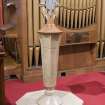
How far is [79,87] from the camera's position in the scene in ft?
13.0

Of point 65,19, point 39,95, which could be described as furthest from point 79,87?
point 65,19

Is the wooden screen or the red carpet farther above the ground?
the wooden screen

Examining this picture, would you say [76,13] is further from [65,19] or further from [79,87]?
[79,87]

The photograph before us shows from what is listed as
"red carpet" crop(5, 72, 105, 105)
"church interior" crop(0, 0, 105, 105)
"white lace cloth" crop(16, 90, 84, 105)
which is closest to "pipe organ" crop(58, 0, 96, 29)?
"church interior" crop(0, 0, 105, 105)

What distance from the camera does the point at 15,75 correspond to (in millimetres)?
4316

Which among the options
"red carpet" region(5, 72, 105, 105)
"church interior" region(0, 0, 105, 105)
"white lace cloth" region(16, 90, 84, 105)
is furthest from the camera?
"church interior" region(0, 0, 105, 105)

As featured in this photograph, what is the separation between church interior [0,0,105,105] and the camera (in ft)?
12.9

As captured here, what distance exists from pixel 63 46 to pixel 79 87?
2.47 feet

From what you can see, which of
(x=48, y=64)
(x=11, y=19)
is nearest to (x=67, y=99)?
(x=48, y=64)

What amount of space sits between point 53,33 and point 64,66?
1572 mm

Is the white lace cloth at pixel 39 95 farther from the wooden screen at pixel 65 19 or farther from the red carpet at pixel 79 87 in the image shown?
the wooden screen at pixel 65 19

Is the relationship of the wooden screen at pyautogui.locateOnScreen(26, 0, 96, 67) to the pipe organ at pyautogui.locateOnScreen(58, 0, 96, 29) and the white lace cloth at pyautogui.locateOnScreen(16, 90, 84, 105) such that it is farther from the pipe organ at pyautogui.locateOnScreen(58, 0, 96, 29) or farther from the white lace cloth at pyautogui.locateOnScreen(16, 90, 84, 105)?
the white lace cloth at pyautogui.locateOnScreen(16, 90, 84, 105)

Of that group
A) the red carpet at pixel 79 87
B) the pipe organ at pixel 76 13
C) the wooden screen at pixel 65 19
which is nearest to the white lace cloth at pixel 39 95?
the red carpet at pixel 79 87

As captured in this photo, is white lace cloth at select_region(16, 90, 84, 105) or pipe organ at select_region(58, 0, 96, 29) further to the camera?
pipe organ at select_region(58, 0, 96, 29)
